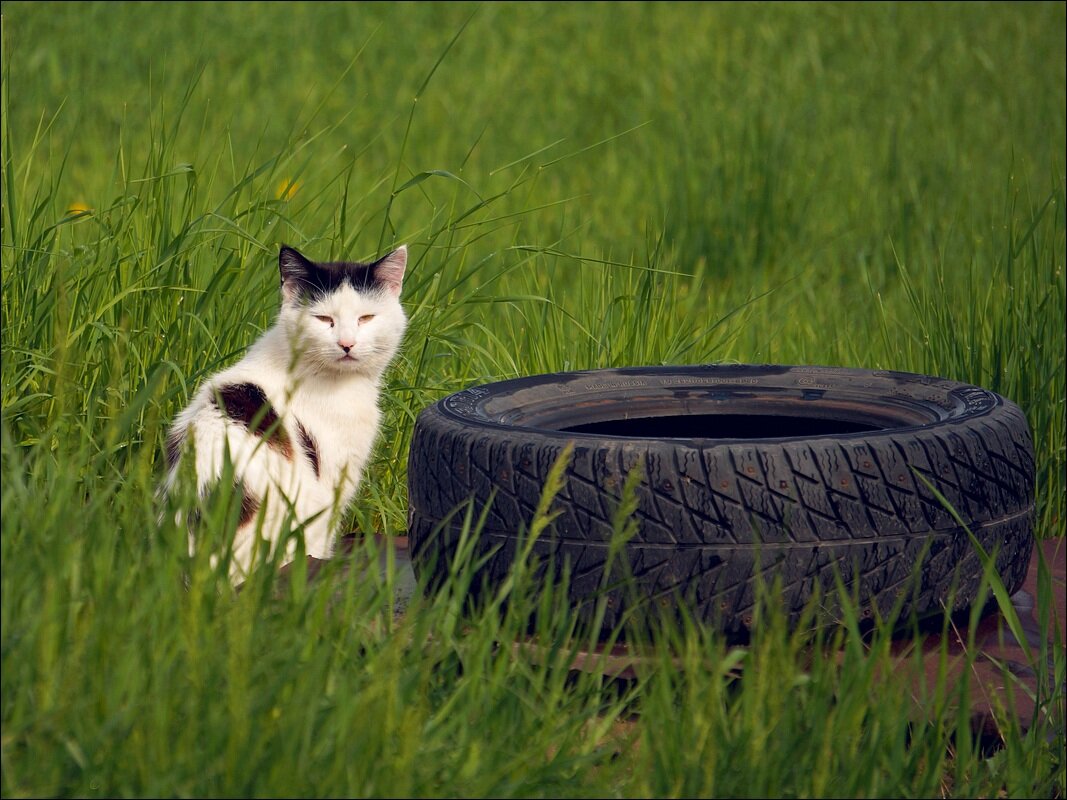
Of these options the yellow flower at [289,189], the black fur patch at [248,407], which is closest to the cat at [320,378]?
the black fur patch at [248,407]

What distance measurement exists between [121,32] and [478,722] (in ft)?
28.6

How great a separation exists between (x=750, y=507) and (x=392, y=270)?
4.81ft

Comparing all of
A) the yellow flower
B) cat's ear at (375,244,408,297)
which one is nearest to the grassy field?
the yellow flower

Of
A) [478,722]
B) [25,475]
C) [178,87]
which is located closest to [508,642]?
[478,722]

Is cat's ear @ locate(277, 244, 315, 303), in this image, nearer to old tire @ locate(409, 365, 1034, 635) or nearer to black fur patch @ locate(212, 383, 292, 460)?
black fur patch @ locate(212, 383, 292, 460)

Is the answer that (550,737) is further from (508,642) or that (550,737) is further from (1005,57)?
(1005,57)

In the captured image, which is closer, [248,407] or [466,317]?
[248,407]

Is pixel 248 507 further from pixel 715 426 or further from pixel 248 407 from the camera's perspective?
pixel 715 426

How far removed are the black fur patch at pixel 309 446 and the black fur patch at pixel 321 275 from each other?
1.14ft

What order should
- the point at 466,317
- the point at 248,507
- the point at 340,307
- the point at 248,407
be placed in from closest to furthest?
the point at 248,507, the point at 248,407, the point at 340,307, the point at 466,317

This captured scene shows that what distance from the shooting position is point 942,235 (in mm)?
6562

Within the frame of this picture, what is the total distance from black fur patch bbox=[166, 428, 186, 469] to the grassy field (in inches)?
4.6

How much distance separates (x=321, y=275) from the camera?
373 cm

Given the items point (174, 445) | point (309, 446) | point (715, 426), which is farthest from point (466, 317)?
point (174, 445)
